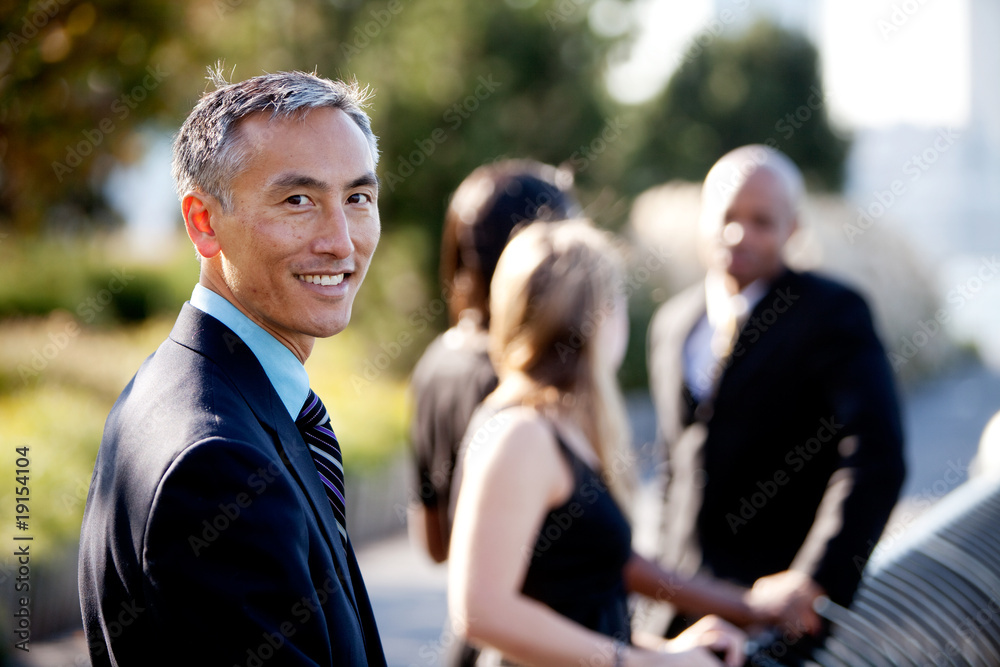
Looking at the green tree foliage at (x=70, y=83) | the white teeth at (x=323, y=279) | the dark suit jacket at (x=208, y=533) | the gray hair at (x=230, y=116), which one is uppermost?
the green tree foliage at (x=70, y=83)

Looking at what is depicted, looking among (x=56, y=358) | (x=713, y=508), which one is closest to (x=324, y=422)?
(x=713, y=508)

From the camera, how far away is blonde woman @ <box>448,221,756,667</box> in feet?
5.90

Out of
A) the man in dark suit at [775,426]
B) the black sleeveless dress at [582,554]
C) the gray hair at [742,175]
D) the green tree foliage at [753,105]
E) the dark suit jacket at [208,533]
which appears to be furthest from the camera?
the green tree foliage at [753,105]

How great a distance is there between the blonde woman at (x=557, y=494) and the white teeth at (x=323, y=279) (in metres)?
0.67

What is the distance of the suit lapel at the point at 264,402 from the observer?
120 cm

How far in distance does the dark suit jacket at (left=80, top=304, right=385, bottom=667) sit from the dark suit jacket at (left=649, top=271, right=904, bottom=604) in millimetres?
1858

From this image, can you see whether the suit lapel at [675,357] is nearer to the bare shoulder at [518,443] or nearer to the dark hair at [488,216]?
the dark hair at [488,216]

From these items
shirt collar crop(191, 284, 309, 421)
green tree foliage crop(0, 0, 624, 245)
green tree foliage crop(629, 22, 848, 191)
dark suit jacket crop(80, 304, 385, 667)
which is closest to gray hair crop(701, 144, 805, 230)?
shirt collar crop(191, 284, 309, 421)

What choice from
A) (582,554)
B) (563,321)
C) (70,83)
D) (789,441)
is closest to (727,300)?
(789,441)

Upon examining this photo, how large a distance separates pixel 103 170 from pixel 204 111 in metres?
8.94

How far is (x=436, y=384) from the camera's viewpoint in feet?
8.75

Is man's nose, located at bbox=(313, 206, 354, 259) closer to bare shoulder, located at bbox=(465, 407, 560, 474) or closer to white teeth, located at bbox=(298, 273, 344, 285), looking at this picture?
white teeth, located at bbox=(298, 273, 344, 285)

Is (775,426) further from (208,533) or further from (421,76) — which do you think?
(421,76)

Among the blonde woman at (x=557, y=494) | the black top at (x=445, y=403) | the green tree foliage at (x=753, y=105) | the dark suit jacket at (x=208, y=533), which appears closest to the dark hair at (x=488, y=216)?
the black top at (x=445, y=403)
